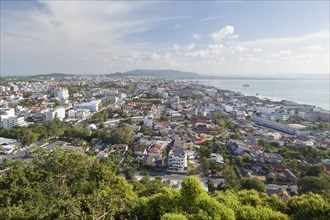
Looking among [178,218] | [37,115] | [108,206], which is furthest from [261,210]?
[37,115]

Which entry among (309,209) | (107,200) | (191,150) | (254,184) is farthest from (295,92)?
(107,200)

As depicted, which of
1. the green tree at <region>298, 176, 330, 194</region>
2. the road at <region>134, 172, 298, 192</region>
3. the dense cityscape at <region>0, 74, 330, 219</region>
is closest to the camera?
the green tree at <region>298, 176, 330, 194</region>

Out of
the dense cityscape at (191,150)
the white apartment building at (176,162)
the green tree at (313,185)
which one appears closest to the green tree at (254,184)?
the dense cityscape at (191,150)

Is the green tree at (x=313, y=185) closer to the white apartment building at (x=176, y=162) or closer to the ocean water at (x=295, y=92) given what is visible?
the white apartment building at (x=176, y=162)

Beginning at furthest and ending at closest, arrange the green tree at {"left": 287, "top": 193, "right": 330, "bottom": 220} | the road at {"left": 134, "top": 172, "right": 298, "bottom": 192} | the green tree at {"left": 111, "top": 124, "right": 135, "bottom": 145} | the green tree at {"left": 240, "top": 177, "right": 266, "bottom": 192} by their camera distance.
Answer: the green tree at {"left": 111, "top": 124, "right": 135, "bottom": 145} → the road at {"left": 134, "top": 172, "right": 298, "bottom": 192} → the green tree at {"left": 240, "top": 177, "right": 266, "bottom": 192} → the green tree at {"left": 287, "top": 193, "right": 330, "bottom": 220}

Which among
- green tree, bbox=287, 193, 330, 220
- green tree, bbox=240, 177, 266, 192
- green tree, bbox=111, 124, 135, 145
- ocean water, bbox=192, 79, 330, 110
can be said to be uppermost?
ocean water, bbox=192, 79, 330, 110

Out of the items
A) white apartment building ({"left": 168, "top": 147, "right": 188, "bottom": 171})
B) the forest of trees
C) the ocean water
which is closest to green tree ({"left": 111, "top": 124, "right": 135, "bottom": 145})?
white apartment building ({"left": 168, "top": 147, "right": 188, "bottom": 171})

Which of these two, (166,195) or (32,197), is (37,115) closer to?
(32,197)

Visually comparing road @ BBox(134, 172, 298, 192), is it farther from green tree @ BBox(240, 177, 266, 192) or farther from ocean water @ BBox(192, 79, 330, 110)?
ocean water @ BBox(192, 79, 330, 110)
